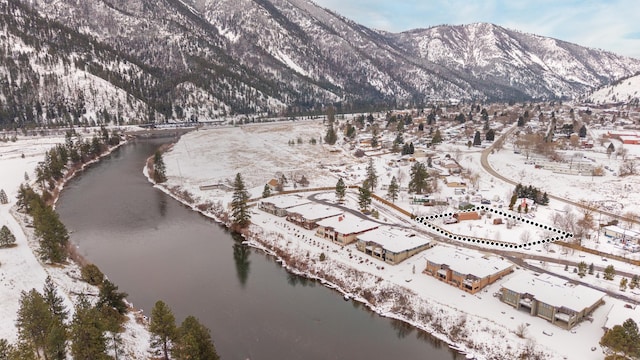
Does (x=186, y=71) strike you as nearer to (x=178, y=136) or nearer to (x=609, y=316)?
(x=178, y=136)

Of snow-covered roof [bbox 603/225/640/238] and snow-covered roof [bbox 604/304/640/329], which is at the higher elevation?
snow-covered roof [bbox 603/225/640/238]

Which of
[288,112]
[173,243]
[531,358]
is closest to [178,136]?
[288,112]

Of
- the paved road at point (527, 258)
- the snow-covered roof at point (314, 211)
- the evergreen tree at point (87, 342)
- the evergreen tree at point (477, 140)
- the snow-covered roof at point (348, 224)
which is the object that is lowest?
the paved road at point (527, 258)

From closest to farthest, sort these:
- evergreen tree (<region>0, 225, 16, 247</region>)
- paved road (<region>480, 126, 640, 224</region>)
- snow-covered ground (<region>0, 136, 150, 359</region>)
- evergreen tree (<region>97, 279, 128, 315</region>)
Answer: snow-covered ground (<region>0, 136, 150, 359</region>), evergreen tree (<region>97, 279, 128, 315</region>), evergreen tree (<region>0, 225, 16, 247</region>), paved road (<region>480, 126, 640, 224</region>)

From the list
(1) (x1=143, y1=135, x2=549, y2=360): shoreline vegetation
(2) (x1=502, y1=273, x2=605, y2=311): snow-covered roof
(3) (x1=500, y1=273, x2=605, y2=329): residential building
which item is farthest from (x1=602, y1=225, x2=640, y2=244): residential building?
(1) (x1=143, y1=135, x2=549, y2=360): shoreline vegetation

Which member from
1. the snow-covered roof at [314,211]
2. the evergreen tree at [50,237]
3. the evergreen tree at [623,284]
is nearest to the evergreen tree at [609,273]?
the evergreen tree at [623,284]

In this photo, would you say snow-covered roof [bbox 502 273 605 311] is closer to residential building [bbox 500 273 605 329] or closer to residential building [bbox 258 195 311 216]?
residential building [bbox 500 273 605 329]

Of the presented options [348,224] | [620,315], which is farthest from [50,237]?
[620,315]

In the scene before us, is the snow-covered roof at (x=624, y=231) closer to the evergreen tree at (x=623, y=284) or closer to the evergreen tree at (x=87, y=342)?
the evergreen tree at (x=623, y=284)
